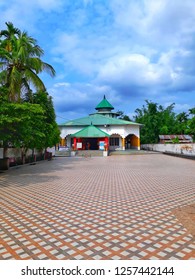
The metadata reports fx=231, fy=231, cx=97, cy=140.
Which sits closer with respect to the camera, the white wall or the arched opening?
the white wall

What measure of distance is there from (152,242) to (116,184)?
5.27m

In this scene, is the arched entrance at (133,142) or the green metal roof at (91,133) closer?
the green metal roof at (91,133)

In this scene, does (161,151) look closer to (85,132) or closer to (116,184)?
(85,132)

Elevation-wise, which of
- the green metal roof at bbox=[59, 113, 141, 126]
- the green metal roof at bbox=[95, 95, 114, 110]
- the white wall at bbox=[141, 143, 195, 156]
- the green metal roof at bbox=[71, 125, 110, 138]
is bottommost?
the white wall at bbox=[141, 143, 195, 156]

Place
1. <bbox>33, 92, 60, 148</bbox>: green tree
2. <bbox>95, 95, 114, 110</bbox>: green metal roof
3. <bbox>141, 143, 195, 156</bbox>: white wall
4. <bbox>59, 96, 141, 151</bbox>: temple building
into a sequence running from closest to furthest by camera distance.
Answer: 1. <bbox>33, 92, 60, 148</bbox>: green tree
2. <bbox>141, 143, 195, 156</bbox>: white wall
3. <bbox>59, 96, 141, 151</bbox>: temple building
4. <bbox>95, 95, 114, 110</bbox>: green metal roof

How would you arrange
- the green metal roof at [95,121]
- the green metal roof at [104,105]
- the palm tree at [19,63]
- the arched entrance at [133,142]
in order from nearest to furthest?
the palm tree at [19,63] → the green metal roof at [95,121] → the arched entrance at [133,142] → the green metal roof at [104,105]

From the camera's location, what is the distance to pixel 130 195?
728 centimetres

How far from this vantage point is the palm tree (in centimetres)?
1435

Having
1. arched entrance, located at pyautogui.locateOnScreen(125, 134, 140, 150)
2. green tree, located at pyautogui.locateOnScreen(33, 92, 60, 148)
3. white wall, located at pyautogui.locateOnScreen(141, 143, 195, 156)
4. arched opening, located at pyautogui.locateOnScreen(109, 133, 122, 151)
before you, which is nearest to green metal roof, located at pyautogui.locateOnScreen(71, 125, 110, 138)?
arched opening, located at pyautogui.locateOnScreen(109, 133, 122, 151)

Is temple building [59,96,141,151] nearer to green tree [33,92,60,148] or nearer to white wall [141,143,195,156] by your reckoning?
white wall [141,143,195,156]

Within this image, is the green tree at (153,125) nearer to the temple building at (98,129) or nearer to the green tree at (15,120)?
the temple building at (98,129)

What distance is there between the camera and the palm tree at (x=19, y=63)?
47.1 ft

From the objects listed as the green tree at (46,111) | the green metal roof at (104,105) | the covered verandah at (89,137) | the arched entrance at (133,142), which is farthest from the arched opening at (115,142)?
the green tree at (46,111)

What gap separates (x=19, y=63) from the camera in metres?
15.1
